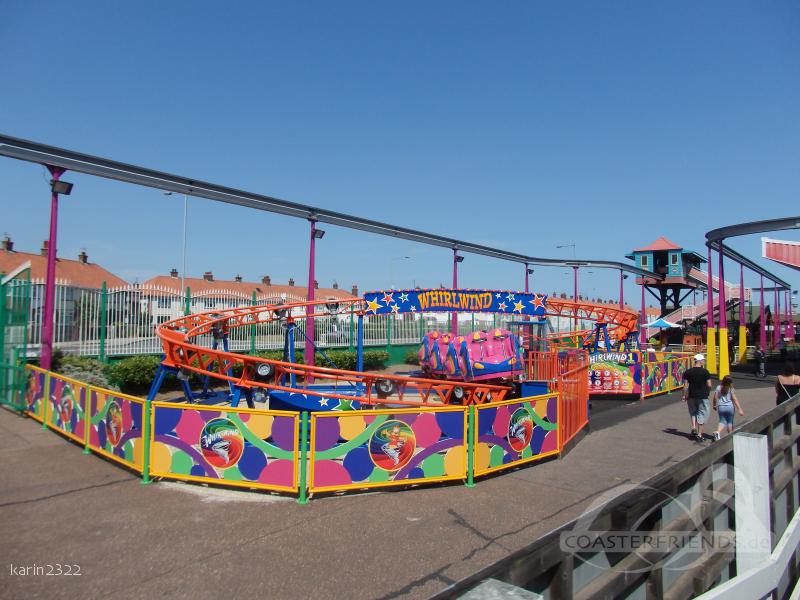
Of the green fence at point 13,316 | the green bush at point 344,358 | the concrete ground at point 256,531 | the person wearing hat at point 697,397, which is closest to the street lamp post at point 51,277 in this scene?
the green fence at point 13,316

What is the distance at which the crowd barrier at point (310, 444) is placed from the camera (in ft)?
22.2

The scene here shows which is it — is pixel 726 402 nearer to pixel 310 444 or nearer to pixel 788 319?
pixel 310 444

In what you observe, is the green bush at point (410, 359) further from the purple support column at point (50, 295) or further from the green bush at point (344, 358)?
the purple support column at point (50, 295)

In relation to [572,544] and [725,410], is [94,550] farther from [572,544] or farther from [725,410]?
[725,410]

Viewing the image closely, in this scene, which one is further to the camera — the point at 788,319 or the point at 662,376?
the point at 788,319

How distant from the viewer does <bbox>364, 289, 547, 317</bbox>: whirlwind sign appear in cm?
1314

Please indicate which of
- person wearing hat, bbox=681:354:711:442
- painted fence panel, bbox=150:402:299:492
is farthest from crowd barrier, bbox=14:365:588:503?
person wearing hat, bbox=681:354:711:442

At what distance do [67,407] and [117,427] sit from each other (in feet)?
7.97

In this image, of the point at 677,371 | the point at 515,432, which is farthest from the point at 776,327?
the point at 515,432

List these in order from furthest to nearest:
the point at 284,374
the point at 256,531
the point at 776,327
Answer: the point at 776,327 → the point at 284,374 → the point at 256,531

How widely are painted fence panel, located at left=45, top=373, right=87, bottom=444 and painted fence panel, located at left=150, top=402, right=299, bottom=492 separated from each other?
2694 millimetres

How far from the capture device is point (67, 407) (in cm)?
948

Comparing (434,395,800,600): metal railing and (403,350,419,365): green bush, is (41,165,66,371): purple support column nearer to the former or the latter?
(434,395,800,600): metal railing

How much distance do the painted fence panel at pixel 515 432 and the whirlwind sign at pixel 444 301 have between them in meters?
4.77
